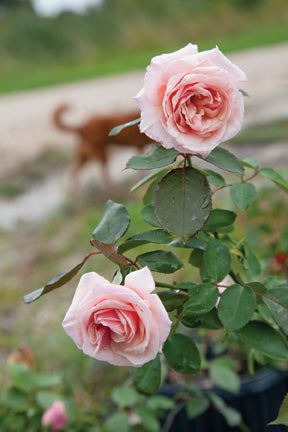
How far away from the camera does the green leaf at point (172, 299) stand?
447mm

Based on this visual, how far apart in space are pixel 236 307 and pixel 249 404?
0.68m

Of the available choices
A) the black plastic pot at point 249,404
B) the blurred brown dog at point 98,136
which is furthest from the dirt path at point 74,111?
the black plastic pot at point 249,404

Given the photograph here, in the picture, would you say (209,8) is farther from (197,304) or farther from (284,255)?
(197,304)

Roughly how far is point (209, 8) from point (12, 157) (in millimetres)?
5496

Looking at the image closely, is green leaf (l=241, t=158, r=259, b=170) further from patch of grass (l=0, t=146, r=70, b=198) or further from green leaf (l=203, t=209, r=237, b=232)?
patch of grass (l=0, t=146, r=70, b=198)

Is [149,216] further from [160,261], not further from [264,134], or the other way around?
[264,134]

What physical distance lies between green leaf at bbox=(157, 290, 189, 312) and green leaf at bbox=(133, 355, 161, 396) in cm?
8

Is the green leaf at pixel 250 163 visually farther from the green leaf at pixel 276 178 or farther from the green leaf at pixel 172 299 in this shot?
the green leaf at pixel 172 299

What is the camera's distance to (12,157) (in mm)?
3617

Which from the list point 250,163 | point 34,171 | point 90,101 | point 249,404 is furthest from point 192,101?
point 90,101

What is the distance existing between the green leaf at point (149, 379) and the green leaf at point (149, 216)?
0.45 feet

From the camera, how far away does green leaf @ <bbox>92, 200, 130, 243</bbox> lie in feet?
1.59

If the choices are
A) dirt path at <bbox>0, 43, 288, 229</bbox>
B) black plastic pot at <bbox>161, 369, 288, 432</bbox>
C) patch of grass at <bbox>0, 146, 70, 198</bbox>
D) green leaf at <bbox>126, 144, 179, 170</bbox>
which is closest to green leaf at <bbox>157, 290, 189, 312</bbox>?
green leaf at <bbox>126, 144, 179, 170</bbox>

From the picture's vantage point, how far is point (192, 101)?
41cm
